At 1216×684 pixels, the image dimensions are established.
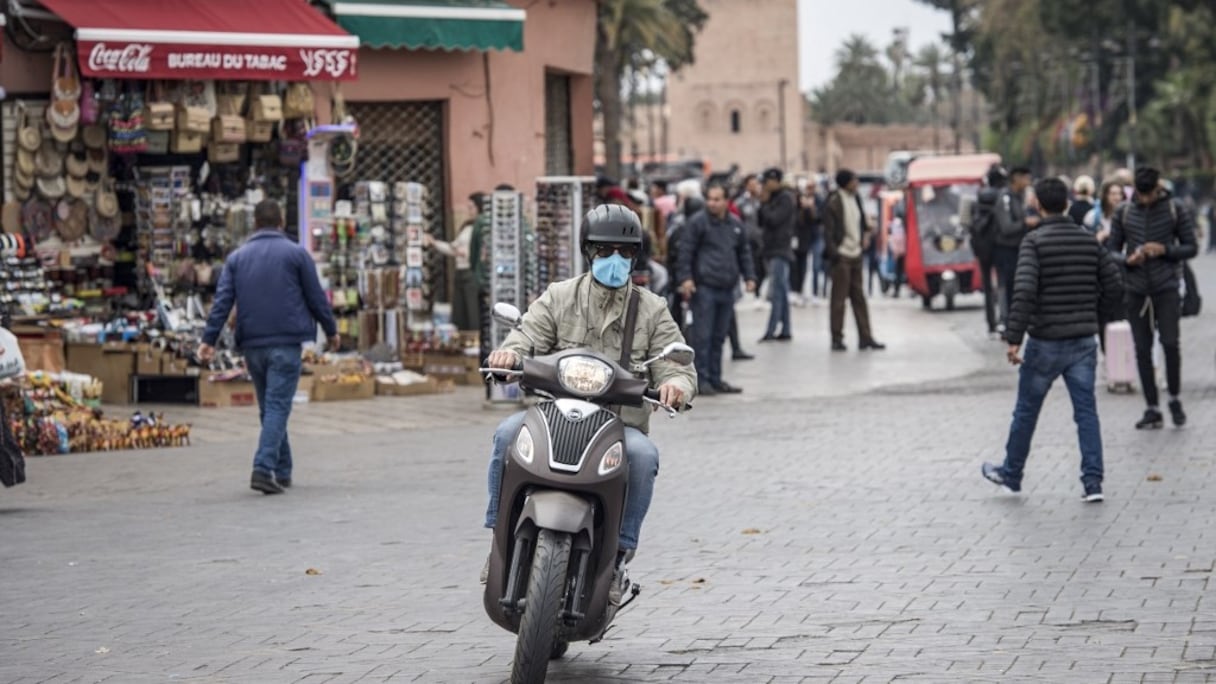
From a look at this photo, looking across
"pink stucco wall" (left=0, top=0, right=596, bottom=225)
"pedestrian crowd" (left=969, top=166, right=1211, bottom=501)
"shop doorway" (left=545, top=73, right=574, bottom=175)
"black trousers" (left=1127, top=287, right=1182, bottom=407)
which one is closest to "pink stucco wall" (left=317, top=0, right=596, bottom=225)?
"pink stucco wall" (left=0, top=0, right=596, bottom=225)

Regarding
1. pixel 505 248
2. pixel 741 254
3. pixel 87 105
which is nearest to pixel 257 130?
pixel 87 105

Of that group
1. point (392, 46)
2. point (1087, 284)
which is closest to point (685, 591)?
point (1087, 284)

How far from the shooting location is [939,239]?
30.1 m

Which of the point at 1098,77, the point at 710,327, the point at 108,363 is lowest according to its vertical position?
the point at 108,363

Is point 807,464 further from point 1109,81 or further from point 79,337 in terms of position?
point 1109,81

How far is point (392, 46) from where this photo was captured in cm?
2059

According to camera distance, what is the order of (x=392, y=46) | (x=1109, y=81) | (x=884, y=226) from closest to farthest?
(x=392, y=46) → (x=884, y=226) → (x=1109, y=81)

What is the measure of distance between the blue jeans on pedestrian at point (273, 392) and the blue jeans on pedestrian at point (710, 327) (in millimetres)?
6602

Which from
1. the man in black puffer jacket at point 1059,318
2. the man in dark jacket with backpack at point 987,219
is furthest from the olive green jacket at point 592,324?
the man in dark jacket with backpack at point 987,219

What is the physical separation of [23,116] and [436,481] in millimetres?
6149

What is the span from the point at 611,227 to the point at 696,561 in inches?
113

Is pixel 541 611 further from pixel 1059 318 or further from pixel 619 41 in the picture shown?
pixel 619 41

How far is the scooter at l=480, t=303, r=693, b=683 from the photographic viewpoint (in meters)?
6.75

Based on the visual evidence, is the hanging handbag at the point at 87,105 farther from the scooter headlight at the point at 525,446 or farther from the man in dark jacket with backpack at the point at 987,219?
the scooter headlight at the point at 525,446
